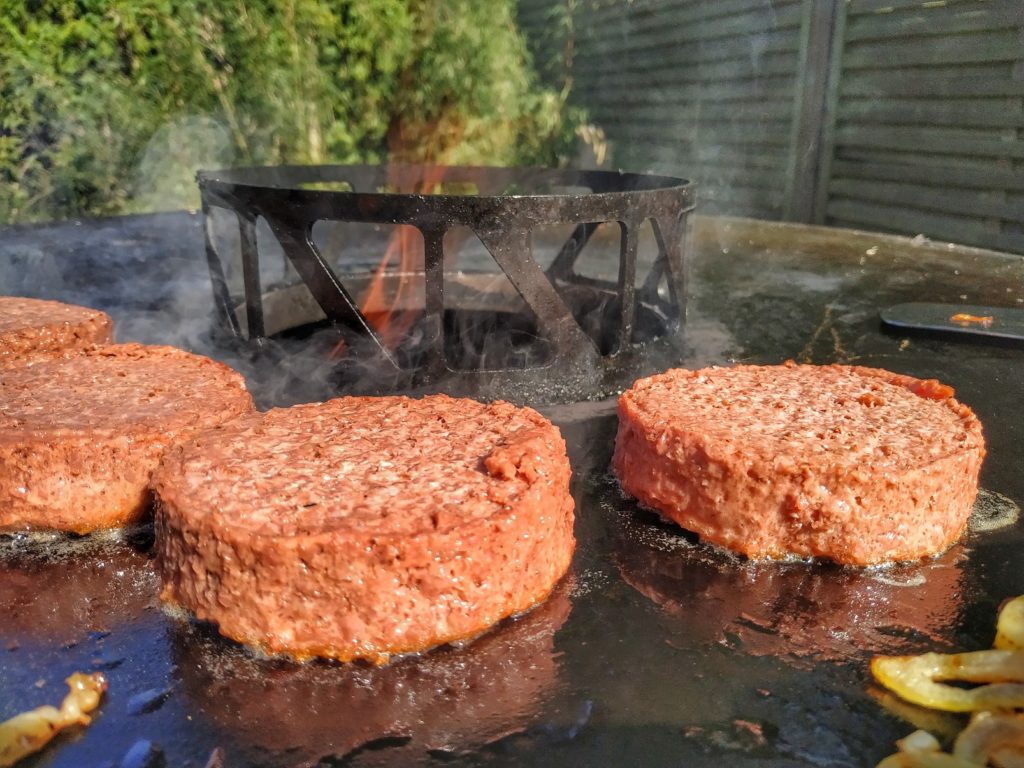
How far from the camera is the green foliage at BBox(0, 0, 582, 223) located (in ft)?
37.4

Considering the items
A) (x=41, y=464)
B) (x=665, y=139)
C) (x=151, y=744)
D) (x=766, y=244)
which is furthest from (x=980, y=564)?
(x=665, y=139)

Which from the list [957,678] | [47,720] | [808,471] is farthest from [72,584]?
[957,678]

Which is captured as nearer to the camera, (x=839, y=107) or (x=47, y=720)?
(x=47, y=720)

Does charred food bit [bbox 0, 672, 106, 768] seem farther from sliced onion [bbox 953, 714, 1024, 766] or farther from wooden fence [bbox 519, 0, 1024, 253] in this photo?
wooden fence [bbox 519, 0, 1024, 253]

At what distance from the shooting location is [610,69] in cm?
1477

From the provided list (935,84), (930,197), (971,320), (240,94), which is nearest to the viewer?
(971,320)

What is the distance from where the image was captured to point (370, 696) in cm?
181

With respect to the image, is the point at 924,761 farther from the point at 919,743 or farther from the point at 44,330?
the point at 44,330

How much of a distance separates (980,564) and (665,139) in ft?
40.5

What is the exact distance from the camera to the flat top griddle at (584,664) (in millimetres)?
1667

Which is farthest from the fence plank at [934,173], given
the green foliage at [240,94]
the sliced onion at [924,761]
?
the sliced onion at [924,761]

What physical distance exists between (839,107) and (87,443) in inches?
412

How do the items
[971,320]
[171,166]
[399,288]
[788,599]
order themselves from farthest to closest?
[171,166] → [399,288] → [971,320] → [788,599]

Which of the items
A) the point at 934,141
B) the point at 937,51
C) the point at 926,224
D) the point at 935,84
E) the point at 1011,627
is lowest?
the point at 1011,627
